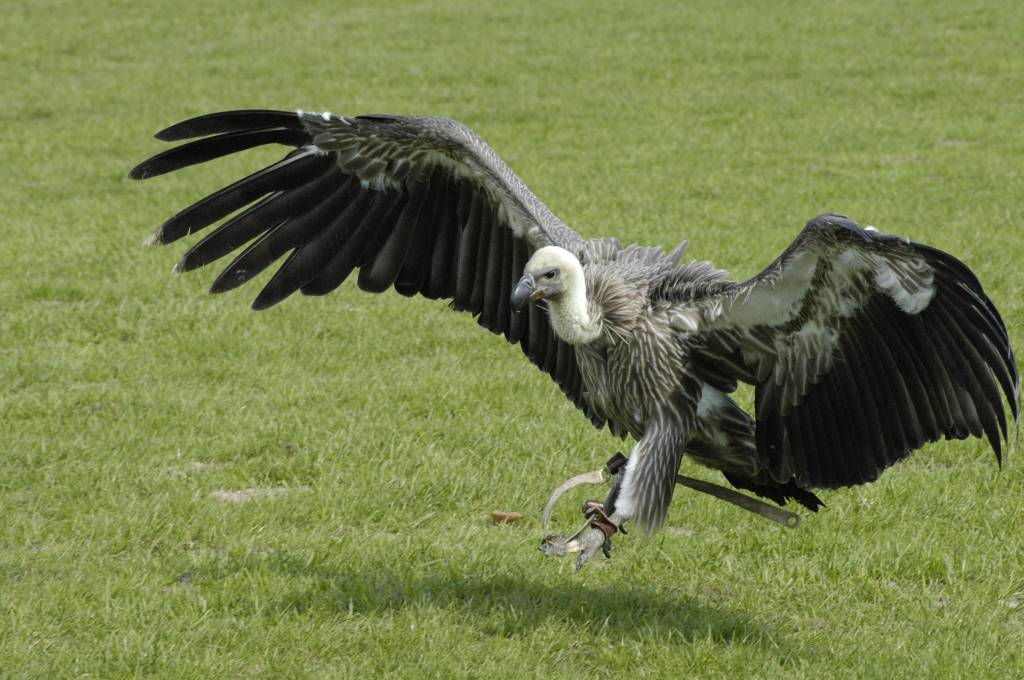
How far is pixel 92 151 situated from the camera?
1574cm

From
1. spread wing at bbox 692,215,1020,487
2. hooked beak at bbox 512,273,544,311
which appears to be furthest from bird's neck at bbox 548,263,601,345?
spread wing at bbox 692,215,1020,487

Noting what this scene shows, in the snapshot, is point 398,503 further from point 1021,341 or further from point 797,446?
point 1021,341

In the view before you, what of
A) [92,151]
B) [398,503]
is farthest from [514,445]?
[92,151]

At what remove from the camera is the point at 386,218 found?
678 centimetres

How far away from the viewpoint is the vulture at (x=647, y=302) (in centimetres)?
539

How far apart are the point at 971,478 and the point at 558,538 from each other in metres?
2.79

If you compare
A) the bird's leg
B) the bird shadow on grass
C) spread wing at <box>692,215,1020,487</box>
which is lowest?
the bird shadow on grass

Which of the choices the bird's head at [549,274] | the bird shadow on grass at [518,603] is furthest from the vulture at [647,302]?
the bird shadow on grass at [518,603]

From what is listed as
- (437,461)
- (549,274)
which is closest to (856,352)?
(549,274)

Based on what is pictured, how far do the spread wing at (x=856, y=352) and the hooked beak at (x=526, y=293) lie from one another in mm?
725

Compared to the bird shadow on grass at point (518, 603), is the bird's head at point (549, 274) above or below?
above

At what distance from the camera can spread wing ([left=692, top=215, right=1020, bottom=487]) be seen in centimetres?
521

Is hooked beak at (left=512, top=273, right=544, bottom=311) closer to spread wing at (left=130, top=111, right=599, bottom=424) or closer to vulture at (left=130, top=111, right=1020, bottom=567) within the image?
vulture at (left=130, top=111, right=1020, bottom=567)

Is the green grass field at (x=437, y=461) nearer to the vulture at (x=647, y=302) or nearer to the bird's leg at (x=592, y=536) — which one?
the bird's leg at (x=592, y=536)
